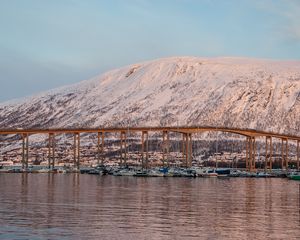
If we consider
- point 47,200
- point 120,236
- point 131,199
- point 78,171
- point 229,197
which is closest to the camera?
point 120,236

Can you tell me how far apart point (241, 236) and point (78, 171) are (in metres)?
119

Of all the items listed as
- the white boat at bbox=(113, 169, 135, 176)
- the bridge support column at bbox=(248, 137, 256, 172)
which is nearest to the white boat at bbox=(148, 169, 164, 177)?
the white boat at bbox=(113, 169, 135, 176)

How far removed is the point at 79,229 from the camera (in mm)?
39000

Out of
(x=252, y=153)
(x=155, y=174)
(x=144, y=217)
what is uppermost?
(x=252, y=153)

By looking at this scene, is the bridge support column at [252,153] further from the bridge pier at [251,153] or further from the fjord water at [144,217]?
the fjord water at [144,217]

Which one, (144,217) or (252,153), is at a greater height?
(252,153)

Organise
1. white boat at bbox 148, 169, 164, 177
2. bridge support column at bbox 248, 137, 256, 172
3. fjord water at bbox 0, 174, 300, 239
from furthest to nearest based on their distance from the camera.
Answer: bridge support column at bbox 248, 137, 256, 172, white boat at bbox 148, 169, 164, 177, fjord water at bbox 0, 174, 300, 239

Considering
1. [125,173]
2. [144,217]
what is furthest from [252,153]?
[144,217]

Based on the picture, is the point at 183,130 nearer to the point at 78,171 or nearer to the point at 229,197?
the point at 78,171

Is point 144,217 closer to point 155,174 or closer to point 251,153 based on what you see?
point 155,174

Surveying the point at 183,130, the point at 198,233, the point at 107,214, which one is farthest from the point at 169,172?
the point at 198,233

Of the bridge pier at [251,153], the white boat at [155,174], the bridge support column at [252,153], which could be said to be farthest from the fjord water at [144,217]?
the bridge pier at [251,153]

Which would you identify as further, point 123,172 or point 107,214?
point 123,172

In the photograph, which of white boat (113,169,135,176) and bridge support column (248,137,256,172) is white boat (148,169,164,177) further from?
bridge support column (248,137,256,172)
